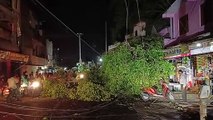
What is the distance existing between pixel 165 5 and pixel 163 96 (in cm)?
2120

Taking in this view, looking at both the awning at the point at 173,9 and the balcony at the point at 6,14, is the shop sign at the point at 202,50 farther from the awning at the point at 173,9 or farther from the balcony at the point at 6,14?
the balcony at the point at 6,14

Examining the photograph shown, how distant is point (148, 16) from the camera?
136 ft

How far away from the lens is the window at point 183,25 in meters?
28.2

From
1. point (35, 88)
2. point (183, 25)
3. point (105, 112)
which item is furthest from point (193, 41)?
point (35, 88)

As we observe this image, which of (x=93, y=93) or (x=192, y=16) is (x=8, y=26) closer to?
(x=192, y=16)

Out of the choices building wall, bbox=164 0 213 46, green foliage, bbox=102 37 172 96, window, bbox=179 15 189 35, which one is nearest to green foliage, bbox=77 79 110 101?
green foliage, bbox=102 37 172 96

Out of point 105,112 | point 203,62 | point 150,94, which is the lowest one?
point 105,112

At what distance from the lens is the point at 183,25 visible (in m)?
29.1

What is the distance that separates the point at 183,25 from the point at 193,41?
8.57 metres

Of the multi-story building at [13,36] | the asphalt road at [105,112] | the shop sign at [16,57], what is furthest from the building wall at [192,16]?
the multi-story building at [13,36]

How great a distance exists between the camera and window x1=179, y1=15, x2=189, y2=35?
28.2m

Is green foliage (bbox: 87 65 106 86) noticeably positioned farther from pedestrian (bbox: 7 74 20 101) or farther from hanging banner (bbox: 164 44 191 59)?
pedestrian (bbox: 7 74 20 101)

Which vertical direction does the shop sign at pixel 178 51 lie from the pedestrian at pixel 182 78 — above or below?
above

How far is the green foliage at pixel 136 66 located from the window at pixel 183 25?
7050mm
